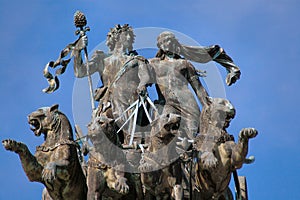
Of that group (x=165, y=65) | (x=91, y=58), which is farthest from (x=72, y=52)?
(x=165, y=65)

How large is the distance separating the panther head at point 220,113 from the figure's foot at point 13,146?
15.1 feet

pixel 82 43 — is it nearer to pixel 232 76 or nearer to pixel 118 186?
pixel 232 76

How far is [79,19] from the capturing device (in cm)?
3572

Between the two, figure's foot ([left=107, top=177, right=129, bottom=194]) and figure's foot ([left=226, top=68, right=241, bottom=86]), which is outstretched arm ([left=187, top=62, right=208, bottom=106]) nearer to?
figure's foot ([left=226, top=68, right=241, bottom=86])

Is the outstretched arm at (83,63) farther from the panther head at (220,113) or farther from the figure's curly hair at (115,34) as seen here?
the panther head at (220,113)

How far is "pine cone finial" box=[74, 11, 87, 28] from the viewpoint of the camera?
35.7 m

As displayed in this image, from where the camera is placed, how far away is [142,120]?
33.3 metres

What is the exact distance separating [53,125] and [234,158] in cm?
458

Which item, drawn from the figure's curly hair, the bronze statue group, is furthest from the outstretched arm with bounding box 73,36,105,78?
the bronze statue group

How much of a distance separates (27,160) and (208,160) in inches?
173

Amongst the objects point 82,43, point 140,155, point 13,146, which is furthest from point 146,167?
point 82,43

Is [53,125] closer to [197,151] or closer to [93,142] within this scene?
[93,142]

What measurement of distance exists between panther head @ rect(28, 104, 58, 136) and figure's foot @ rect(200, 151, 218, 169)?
3839 mm

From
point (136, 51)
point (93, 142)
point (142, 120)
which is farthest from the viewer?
point (136, 51)
